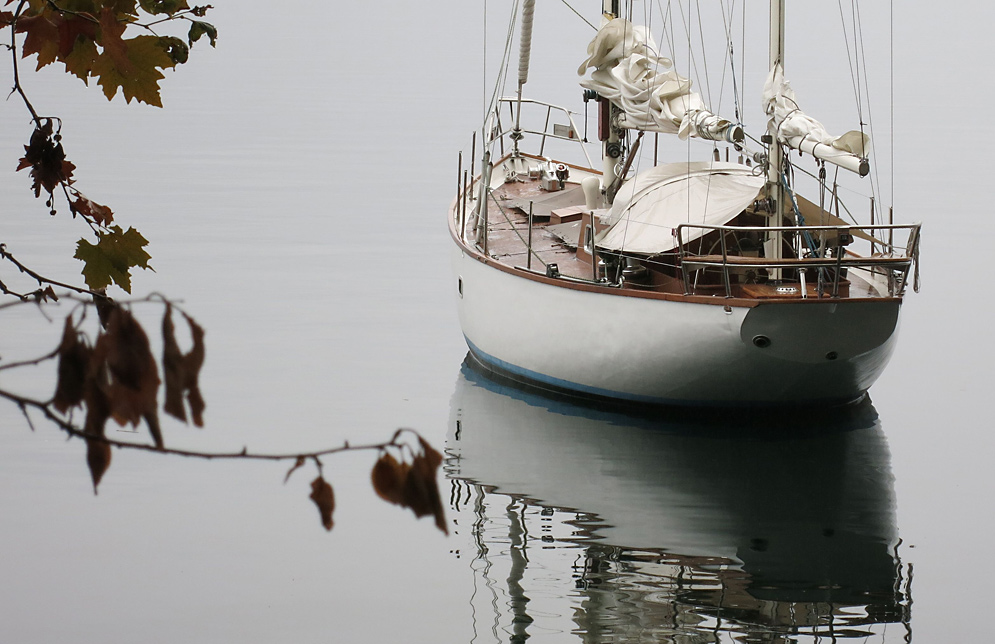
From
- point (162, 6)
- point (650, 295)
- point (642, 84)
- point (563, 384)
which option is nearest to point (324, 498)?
point (162, 6)

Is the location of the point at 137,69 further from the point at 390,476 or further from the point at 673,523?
the point at 673,523

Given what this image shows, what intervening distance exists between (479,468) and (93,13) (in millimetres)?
13843

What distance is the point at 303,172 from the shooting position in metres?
45.8

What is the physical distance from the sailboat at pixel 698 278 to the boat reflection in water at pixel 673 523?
0.68 metres

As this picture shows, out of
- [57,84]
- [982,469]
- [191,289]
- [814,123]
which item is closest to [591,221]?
[814,123]

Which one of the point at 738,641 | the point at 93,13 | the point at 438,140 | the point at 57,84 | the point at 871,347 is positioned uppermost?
the point at 57,84

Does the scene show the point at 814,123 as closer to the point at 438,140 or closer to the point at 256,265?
the point at 256,265

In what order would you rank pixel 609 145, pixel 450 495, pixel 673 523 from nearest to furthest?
1. pixel 673 523
2. pixel 450 495
3. pixel 609 145

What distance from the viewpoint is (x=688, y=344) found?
19188 millimetres

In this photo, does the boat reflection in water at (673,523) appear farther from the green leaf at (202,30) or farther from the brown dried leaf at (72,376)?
the brown dried leaf at (72,376)

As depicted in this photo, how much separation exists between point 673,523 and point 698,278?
14.1 feet

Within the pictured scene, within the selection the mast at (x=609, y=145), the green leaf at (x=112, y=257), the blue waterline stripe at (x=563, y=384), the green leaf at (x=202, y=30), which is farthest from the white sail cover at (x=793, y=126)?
the green leaf at (x=112, y=257)

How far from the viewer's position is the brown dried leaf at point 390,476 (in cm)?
367

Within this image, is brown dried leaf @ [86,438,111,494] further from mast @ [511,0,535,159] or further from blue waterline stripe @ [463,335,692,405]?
mast @ [511,0,535,159]
